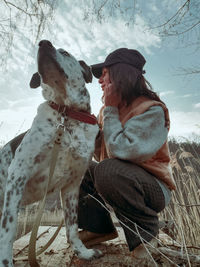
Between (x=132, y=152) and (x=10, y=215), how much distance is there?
0.94m

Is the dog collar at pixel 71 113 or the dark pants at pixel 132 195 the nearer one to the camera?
the dark pants at pixel 132 195

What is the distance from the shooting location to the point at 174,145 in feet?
33.8

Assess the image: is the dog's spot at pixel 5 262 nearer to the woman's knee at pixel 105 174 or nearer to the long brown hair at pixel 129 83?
the woman's knee at pixel 105 174

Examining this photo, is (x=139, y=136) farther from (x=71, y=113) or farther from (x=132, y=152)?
(x=71, y=113)

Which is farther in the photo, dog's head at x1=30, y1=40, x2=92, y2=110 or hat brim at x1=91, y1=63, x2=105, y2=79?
hat brim at x1=91, y1=63, x2=105, y2=79

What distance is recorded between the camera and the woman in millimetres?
1678

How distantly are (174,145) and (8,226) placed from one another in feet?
31.7

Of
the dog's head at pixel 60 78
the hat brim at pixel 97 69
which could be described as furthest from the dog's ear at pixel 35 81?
the hat brim at pixel 97 69

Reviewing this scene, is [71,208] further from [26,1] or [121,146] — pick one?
[26,1]

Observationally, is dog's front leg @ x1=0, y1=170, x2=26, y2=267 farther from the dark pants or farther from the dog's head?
the dog's head

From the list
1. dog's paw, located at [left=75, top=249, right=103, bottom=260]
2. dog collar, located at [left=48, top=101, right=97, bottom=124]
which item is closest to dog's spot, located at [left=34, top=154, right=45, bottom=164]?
dog collar, located at [left=48, top=101, right=97, bottom=124]

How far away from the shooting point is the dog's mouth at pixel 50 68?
187cm

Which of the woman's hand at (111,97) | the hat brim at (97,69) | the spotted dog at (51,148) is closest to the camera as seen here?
the spotted dog at (51,148)

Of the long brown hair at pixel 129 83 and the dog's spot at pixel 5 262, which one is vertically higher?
the long brown hair at pixel 129 83
